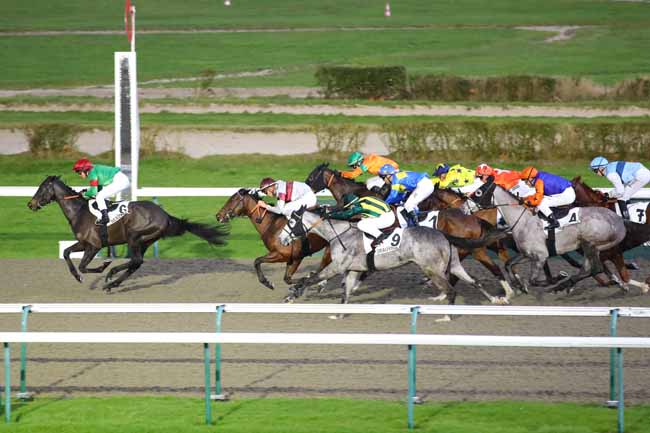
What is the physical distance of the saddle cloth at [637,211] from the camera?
9.98 metres

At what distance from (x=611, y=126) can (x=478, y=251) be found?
306 inches

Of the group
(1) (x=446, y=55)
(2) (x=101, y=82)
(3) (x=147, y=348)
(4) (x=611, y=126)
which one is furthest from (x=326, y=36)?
(3) (x=147, y=348)

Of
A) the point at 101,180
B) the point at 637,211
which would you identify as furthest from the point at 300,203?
the point at 637,211

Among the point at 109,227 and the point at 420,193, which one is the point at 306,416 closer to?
the point at 420,193

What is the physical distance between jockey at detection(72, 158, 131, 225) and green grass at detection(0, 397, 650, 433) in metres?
3.74

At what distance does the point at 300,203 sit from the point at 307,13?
30247 millimetres

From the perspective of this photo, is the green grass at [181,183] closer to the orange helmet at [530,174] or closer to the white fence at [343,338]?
the orange helmet at [530,174]

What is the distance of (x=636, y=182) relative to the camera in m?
10.2

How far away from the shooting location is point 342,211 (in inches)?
356

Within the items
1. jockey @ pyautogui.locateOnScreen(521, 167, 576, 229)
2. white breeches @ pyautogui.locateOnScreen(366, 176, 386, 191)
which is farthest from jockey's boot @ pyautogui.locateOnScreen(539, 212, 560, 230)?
white breeches @ pyautogui.locateOnScreen(366, 176, 386, 191)

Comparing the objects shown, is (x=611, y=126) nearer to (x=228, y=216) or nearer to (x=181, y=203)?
(x=181, y=203)

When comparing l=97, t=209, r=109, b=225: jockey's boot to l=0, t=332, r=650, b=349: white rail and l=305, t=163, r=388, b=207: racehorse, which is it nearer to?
l=305, t=163, r=388, b=207: racehorse

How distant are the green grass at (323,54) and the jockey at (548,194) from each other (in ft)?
Answer: 54.9

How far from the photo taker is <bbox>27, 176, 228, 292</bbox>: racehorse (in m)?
10.0
